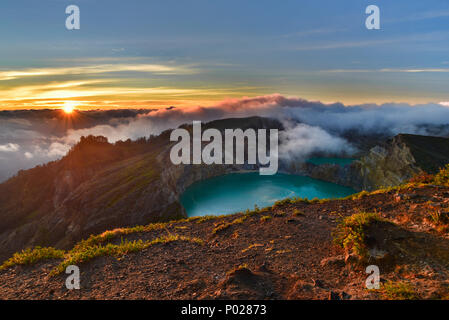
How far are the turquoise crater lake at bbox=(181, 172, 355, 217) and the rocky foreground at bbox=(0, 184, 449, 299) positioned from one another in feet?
365

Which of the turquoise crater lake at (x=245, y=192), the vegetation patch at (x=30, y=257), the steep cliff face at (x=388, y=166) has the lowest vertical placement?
the turquoise crater lake at (x=245, y=192)

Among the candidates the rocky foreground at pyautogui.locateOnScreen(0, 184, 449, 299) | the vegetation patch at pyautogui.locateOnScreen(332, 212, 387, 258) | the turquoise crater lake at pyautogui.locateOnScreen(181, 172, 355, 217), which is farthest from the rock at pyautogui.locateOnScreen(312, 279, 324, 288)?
the turquoise crater lake at pyautogui.locateOnScreen(181, 172, 355, 217)

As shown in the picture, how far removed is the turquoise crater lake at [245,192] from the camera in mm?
135625

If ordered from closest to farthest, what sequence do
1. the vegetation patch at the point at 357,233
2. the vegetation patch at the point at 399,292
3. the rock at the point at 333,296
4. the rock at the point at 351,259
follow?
the vegetation patch at the point at 399,292 → the rock at the point at 333,296 → the rock at the point at 351,259 → the vegetation patch at the point at 357,233

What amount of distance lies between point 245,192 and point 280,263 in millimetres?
153352

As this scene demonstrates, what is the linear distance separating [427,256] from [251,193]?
15170 cm

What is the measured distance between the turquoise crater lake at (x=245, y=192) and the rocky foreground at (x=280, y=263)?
365 ft

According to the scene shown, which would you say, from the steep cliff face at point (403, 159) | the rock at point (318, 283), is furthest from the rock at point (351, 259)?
the steep cliff face at point (403, 159)

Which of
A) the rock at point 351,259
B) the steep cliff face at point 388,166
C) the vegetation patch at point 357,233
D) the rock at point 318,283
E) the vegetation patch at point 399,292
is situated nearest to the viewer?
the vegetation patch at point 399,292

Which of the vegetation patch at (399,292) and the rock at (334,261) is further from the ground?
the vegetation patch at (399,292)

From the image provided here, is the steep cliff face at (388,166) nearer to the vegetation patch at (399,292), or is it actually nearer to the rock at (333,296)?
the vegetation patch at (399,292)
